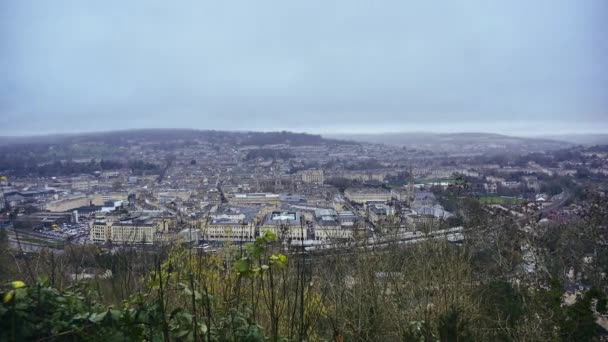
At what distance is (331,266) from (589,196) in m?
3.46

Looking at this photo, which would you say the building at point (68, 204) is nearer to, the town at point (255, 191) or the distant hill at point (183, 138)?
the town at point (255, 191)

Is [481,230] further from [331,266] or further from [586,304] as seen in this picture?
[586,304]

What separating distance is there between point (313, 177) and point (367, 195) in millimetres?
6876

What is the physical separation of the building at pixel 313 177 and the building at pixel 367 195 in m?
4.50

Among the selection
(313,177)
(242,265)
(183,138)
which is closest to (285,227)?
(242,265)

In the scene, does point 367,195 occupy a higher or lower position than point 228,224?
lower

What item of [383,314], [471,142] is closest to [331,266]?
[383,314]

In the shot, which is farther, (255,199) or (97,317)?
(255,199)

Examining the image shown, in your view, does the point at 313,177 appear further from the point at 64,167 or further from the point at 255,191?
the point at 64,167

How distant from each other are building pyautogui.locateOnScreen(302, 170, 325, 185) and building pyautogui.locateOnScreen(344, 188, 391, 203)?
4500mm

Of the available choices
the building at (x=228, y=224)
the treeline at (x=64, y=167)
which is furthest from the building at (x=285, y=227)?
the treeline at (x=64, y=167)

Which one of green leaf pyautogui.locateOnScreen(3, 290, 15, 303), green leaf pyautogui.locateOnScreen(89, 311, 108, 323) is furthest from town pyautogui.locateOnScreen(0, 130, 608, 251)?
green leaf pyautogui.locateOnScreen(3, 290, 15, 303)

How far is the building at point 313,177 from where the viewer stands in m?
21.4

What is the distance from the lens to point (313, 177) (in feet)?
72.5
